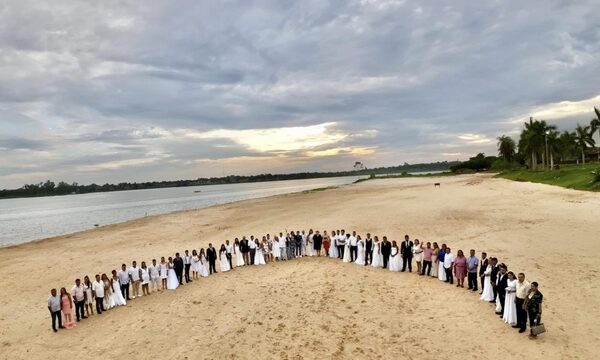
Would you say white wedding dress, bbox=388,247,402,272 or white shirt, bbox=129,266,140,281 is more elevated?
white shirt, bbox=129,266,140,281

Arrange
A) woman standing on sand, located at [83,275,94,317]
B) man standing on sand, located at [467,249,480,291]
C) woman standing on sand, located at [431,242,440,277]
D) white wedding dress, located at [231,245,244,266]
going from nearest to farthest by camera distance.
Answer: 1. woman standing on sand, located at [83,275,94,317]
2. man standing on sand, located at [467,249,480,291]
3. woman standing on sand, located at [431,242,440,277]
4. white wedding dress, located at [231,245,244,266]

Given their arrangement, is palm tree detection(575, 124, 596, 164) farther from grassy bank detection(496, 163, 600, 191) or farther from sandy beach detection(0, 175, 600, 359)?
sandy beach detection(0, 175, 600, 359)

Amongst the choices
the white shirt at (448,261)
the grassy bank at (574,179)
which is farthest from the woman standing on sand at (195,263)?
the grassy bank at (574,179)

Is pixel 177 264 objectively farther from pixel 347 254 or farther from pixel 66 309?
pixel 347 254

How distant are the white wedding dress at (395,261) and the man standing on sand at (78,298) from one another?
13.4 metres

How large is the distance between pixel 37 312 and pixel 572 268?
74.5ft

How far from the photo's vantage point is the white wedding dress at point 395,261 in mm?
19016

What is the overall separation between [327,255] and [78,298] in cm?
1283

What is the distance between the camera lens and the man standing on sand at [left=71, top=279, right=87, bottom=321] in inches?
588

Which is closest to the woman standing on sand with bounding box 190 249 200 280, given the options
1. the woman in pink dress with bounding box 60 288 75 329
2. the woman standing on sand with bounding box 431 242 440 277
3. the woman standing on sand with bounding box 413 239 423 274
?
the woman in pink dress with bounding box 60 288 75 329

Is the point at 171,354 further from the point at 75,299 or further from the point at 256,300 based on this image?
the point at 75,299

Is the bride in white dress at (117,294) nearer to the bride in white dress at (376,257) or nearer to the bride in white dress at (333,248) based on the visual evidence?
the bride in white dress at (333,248)

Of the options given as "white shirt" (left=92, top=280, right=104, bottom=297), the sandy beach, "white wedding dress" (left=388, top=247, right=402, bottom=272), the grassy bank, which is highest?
the grassy bank

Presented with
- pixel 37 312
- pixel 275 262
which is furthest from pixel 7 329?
pixel 275 262
